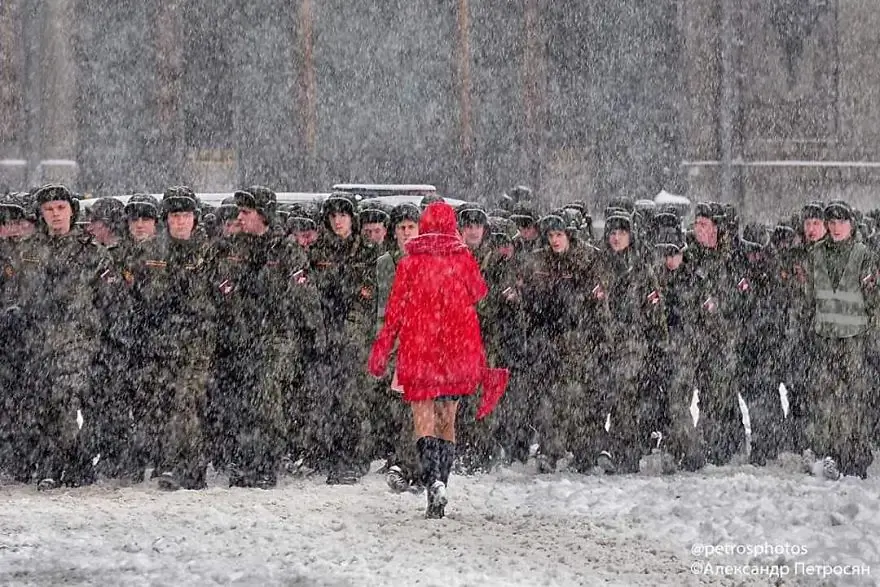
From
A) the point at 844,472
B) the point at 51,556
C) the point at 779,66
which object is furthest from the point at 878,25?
the point at 51,556

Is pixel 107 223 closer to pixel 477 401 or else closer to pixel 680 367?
pixel 477 401

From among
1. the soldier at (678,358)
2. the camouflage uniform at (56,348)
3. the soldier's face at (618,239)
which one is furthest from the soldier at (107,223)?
the soldier at (678,358)

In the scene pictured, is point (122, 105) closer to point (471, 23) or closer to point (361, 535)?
point (471, 23)

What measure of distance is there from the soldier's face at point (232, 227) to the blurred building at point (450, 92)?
13.2 m

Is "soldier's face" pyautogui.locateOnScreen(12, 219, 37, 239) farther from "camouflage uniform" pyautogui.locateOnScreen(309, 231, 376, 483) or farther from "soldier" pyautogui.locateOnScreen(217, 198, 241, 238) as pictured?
"camouflage uniform" pyautogui.locateOnScreen(309, 231, 376, 483)

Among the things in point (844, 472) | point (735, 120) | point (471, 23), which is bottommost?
point (844, 472)

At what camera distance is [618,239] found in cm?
908

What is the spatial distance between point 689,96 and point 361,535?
1683 centimetres

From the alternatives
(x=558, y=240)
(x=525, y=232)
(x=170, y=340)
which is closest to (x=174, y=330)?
(x=170, y=340)

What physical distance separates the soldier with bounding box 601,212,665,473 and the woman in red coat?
190 centimetres

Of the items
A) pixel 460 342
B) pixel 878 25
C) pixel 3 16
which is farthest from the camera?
pixel 878 25

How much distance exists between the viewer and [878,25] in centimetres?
2305

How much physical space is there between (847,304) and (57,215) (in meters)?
5.10

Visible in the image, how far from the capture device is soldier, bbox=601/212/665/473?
8945mm
